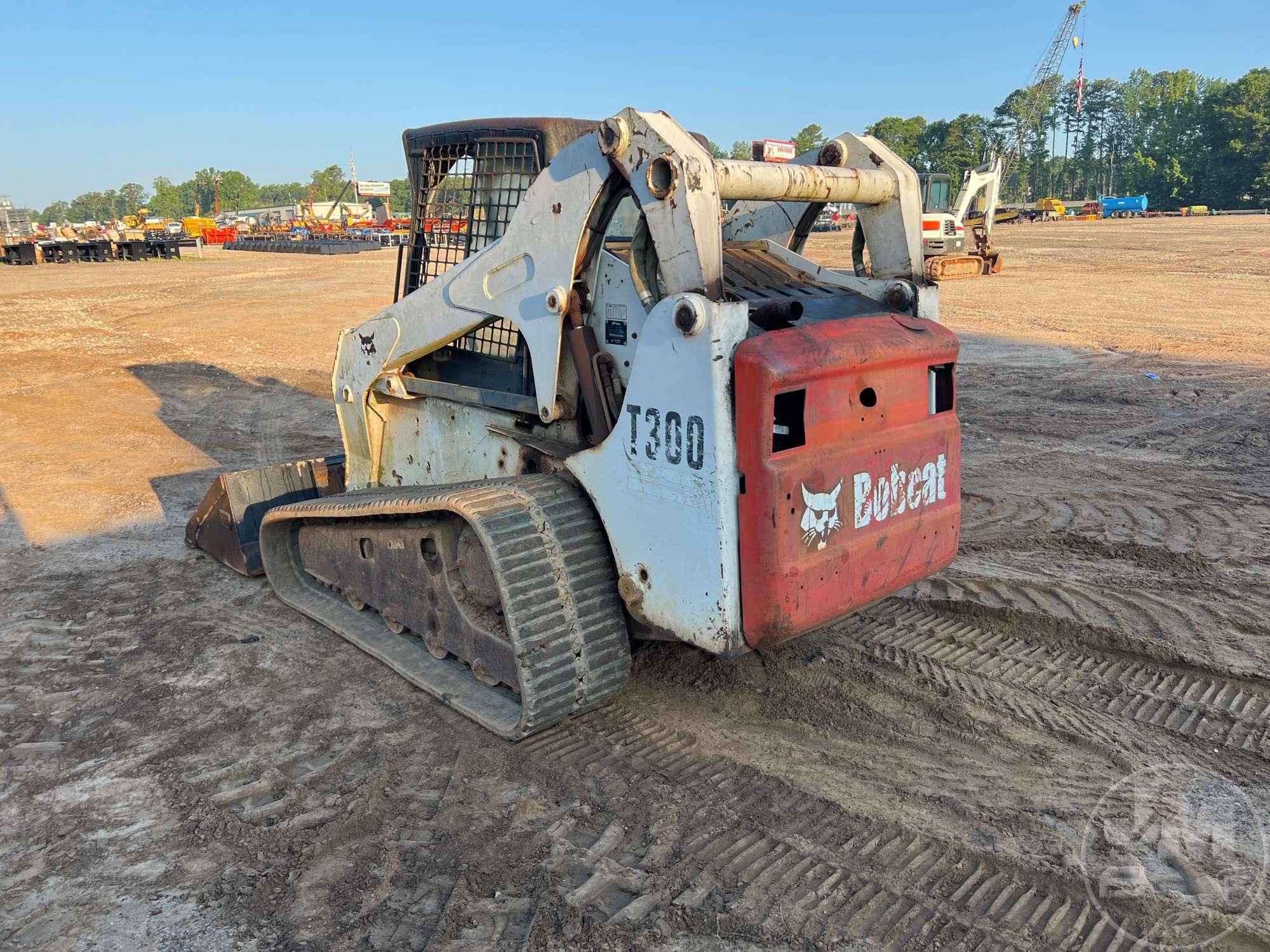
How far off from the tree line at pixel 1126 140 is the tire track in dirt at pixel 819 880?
216 feet

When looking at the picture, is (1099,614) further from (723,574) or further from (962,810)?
(723,574)

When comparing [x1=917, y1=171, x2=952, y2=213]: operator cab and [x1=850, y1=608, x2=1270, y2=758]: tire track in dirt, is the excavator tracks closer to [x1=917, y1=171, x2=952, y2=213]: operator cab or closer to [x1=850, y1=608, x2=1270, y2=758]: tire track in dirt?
[x1=850, y1=608, x2=1270, y2=758]: tire track in dirt

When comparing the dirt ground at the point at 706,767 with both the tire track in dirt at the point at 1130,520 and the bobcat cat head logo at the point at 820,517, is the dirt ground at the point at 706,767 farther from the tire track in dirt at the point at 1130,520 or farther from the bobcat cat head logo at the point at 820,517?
the bobcat cat head logo at the point at 820,517

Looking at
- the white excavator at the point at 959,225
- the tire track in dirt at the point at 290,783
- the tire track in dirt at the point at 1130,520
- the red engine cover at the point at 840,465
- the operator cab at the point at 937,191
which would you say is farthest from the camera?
the operator cab at the point at 937,191

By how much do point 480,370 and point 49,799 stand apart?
248cm

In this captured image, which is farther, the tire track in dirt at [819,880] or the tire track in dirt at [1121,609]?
the tire track in dirt at [1121,609]

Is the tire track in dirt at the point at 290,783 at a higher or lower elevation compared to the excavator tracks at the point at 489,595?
lower

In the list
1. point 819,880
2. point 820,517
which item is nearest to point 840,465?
point 820,517

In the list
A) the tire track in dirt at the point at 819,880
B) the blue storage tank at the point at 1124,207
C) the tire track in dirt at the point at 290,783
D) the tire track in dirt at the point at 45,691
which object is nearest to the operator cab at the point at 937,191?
the tire track in dirt at the point at 45,691

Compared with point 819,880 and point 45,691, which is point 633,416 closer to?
point 819,880

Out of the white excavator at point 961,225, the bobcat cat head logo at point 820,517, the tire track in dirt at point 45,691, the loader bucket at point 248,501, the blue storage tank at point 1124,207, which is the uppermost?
the blue storage tank at point 1124,207

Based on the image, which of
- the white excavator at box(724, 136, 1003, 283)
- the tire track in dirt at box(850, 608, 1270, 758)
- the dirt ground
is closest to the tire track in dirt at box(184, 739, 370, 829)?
the dirt ground

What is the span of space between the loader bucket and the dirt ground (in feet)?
0.73

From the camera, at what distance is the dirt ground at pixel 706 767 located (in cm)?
275
